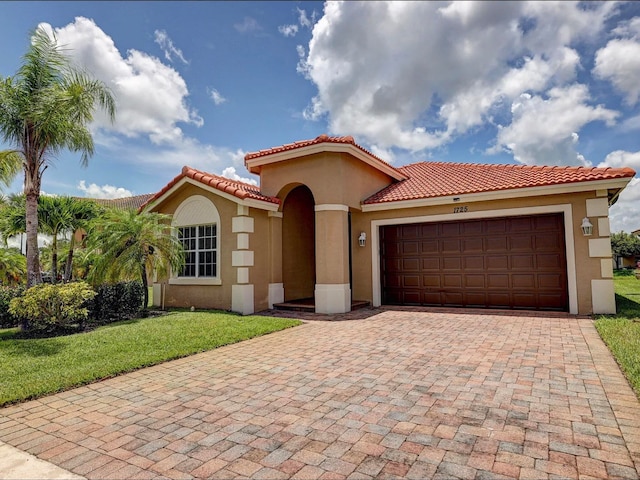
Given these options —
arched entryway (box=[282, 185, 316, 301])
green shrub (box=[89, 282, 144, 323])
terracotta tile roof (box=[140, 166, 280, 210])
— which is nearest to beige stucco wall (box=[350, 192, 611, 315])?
arched entryway (box=[282, 185, 316, 301])

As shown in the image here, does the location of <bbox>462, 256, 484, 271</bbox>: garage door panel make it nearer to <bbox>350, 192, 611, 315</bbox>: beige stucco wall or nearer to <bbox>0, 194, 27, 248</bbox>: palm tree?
<bbox>350, 192, 611, 315</bbox>: beige stucco wall

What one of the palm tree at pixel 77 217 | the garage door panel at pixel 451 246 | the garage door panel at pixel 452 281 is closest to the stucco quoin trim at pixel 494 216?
the garage door panel at pixel 451 246

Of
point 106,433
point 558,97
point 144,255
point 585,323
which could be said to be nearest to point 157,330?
point 144,255

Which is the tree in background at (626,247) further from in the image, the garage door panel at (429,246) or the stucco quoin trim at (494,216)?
the garage door panel at (429,246)

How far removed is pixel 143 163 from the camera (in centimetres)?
2023

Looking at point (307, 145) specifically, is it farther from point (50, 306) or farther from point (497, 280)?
point (50, 306)

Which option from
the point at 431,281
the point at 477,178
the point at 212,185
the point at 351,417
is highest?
the point at 477,178

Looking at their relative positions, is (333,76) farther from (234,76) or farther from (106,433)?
(106,433)

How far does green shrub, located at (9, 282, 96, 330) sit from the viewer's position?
8.91 m

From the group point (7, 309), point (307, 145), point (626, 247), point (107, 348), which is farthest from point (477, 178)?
point (626, 247)

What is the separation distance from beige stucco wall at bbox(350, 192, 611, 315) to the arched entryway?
2.37 meters

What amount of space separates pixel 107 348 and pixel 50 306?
10.1 ft

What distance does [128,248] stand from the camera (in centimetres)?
1164

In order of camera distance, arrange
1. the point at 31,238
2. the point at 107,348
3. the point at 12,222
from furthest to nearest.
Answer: the point at 12,222, the point at 31,238, the point at 107,348
